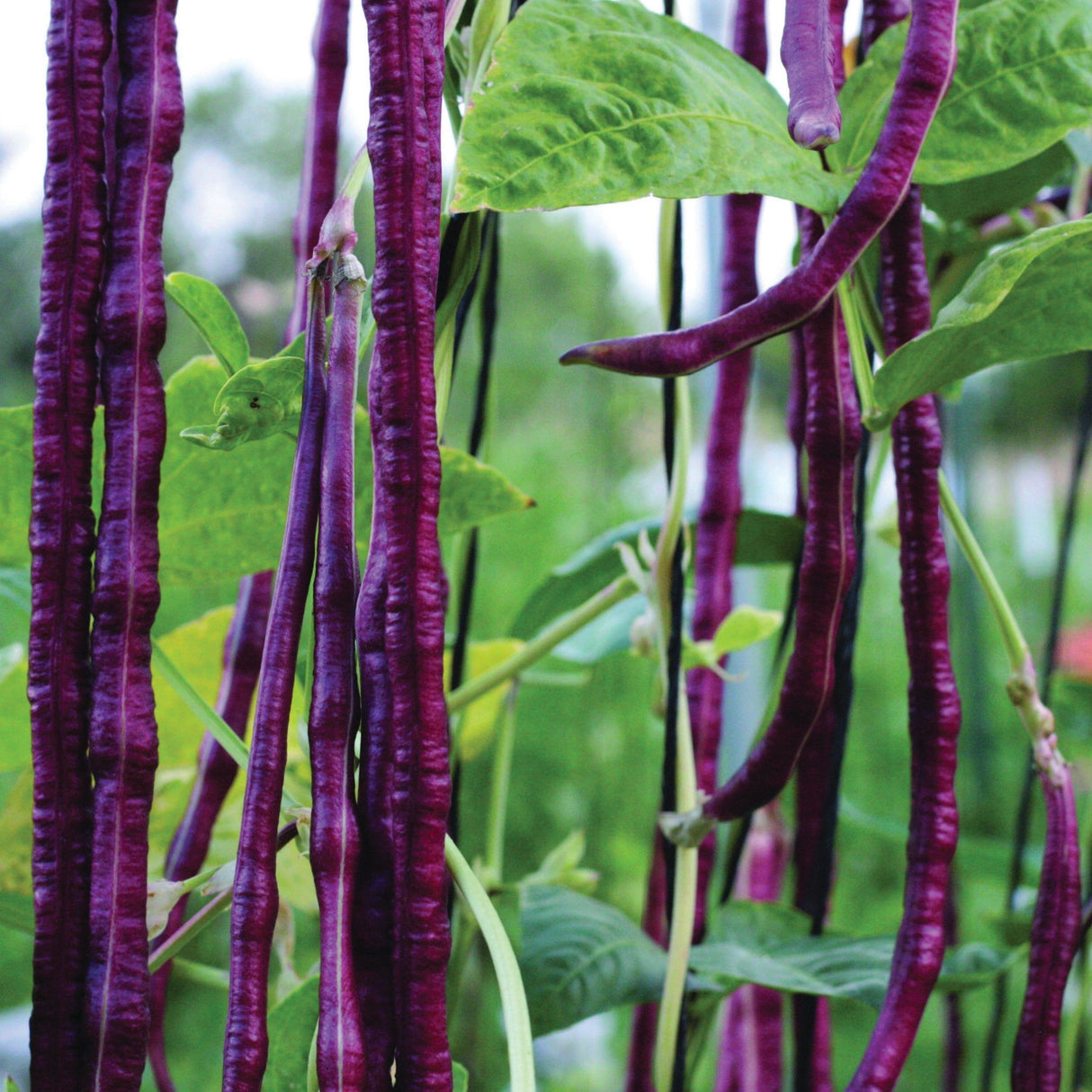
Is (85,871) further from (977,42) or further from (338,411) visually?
(977,42)

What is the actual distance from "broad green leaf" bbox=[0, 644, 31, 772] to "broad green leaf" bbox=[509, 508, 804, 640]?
154mm

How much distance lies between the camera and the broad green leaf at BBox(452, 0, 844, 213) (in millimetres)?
153

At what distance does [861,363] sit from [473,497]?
0.09 meters

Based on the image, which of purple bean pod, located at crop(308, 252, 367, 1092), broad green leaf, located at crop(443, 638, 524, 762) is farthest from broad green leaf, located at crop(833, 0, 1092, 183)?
broad green leaf, located at crop(443, 638, 524, 762)

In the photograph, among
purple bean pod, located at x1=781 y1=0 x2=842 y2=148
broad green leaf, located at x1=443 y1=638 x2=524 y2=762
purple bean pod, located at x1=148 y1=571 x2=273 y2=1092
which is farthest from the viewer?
broad green leaf, located at x1=443 y1=638 x2=524 y2=762

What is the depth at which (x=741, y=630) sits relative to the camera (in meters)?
0.28

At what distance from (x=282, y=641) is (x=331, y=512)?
0.8 inches

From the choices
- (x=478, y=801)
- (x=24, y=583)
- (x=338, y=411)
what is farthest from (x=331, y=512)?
(x=478, y=801)

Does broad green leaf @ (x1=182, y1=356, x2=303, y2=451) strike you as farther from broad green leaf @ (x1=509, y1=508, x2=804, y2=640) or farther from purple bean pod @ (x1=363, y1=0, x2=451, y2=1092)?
broad green leaf @ (x1=509, y1=508, x2=804, y2=640)

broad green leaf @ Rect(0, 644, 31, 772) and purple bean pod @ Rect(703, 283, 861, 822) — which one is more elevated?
purple bean pod @ Rect(703, 283, 861, 822)

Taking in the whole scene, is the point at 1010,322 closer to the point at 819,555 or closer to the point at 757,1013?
the point at 819,555

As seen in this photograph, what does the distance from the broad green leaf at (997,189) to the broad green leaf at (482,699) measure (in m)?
0.19

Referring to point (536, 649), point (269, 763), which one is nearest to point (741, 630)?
point (536, 649)

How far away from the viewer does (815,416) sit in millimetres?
195
